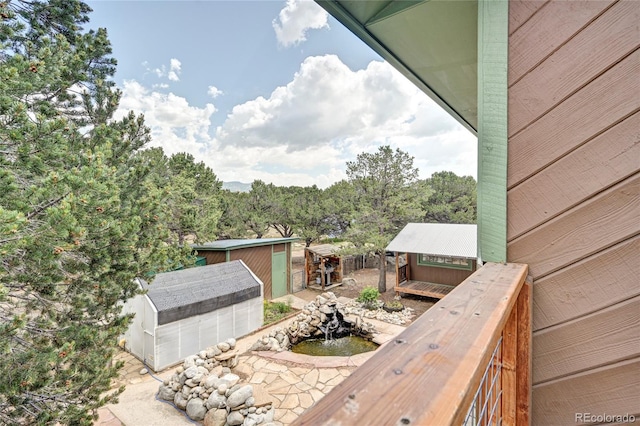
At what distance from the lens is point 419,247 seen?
886cm

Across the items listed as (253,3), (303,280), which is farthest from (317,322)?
(253,3)

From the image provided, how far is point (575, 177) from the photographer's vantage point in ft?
3.09

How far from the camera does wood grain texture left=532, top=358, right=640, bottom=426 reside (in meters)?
0.86

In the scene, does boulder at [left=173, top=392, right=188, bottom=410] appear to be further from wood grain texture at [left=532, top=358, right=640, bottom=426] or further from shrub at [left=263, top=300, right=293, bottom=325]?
wood grain texture at [left=532, top=358, right=640, bottom=426]

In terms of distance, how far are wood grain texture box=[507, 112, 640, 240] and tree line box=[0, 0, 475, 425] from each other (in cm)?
307

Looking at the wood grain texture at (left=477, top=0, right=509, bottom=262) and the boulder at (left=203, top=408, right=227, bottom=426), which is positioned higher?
the wood grain texture at (left=477, top=0, right=509, bottom=262)

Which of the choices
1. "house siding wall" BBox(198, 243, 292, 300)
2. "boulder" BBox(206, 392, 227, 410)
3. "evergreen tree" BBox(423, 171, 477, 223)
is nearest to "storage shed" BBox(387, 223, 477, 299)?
"house siding wall" BBox(198, 243, 292, 300)

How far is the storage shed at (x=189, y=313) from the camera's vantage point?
17.6ft

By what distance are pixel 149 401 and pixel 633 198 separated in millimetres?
5906

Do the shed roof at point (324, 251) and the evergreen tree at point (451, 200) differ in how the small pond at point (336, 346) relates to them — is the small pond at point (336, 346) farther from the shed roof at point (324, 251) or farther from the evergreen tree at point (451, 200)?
the evergreen tree at point (451, 200)

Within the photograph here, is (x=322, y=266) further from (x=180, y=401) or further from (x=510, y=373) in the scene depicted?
(x=510, y=373)

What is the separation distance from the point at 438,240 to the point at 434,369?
9.42 metres

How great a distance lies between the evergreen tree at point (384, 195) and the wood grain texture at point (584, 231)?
8853 mm

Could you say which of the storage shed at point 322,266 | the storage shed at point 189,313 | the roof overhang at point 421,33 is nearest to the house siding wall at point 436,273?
the storage shed at point 322,266
